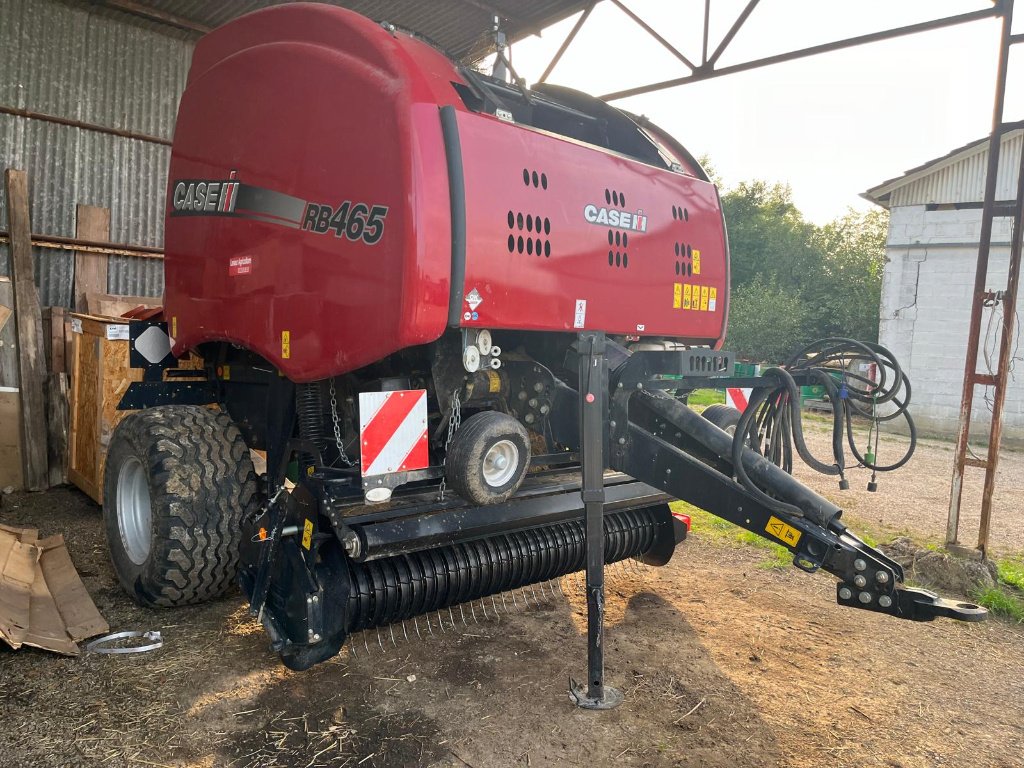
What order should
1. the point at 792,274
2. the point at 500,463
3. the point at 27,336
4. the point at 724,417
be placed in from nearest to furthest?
1. the point at 500,463
2. the point at 724,417
3. the point at 27,336
4. the point at 792,274

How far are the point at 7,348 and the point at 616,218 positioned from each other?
592 cm

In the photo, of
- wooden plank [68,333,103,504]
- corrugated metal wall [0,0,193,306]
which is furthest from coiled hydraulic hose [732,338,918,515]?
corrugated metal wall [0,0,193,306]

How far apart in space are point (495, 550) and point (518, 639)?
1.50ft

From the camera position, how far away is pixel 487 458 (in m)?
2.74

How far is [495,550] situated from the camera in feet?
10.9

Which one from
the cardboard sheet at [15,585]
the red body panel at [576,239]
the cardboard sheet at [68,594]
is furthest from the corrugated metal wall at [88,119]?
the red body panel at [576,239]

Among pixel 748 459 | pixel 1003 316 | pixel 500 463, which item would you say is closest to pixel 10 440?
pixel 500 463

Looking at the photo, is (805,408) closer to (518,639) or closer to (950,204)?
(950,204)

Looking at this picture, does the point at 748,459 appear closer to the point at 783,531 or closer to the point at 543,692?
the point at 783,531

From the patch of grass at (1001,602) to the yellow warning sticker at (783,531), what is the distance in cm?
216

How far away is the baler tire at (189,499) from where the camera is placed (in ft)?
10.7

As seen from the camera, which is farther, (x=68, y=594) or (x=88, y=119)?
(x=88, y=119)

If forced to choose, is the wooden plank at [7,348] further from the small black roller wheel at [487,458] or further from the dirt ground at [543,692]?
the small black roller wheel at [487,458]

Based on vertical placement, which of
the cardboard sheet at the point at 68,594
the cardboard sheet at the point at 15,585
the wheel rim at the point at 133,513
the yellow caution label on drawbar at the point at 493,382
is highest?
the yellow caution label on drawbar at the point at 493,382
